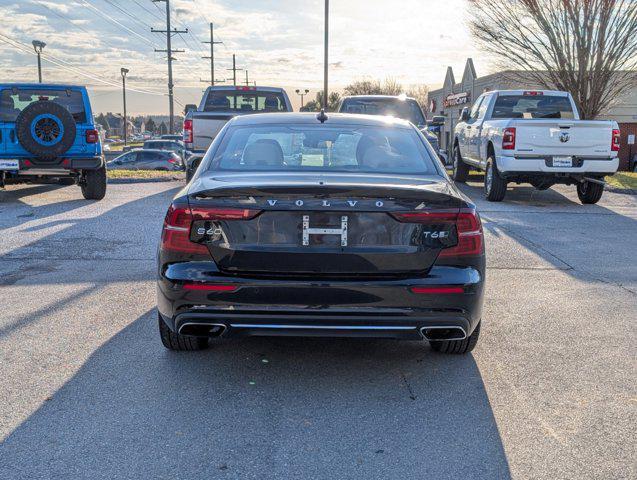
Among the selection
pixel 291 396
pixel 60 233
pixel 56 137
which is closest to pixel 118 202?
pixel 56 137

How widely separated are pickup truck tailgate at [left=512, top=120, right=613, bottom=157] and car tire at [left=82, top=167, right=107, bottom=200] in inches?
283

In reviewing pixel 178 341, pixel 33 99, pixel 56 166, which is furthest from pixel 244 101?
pixel 178 341

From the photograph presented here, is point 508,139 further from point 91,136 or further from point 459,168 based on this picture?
point 91,136

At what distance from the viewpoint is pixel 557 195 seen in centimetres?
1526

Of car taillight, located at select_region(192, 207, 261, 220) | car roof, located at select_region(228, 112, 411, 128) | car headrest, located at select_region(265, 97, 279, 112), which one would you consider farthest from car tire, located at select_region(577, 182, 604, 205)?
car taillight, located at select_region(192, 207, 261, 220)

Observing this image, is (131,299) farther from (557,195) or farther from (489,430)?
(557,195)

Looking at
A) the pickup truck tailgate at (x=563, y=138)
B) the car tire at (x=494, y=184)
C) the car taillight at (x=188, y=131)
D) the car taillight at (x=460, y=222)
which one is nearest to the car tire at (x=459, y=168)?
the car tire at (x=494, y=184)

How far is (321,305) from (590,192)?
35.8 ft

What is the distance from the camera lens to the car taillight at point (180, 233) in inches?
158

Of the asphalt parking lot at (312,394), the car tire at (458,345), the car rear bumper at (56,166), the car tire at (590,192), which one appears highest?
the car rear bumper at (56,166)

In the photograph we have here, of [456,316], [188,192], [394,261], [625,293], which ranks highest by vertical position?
[188,192]

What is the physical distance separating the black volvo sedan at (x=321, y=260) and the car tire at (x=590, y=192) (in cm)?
1017

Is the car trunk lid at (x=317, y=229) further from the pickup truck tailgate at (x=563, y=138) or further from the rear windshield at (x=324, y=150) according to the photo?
the pickup truck tailgate at (x=563, y=138)

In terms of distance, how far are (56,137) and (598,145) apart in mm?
9051
